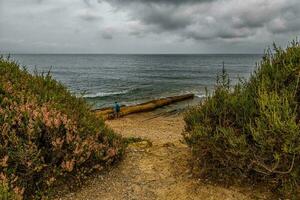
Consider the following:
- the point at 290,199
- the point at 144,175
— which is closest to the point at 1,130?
the point at 144,175

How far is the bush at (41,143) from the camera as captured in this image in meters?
5.76

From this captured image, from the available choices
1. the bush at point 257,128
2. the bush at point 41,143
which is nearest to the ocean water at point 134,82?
the bush at point 257,128

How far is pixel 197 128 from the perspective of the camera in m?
6.78

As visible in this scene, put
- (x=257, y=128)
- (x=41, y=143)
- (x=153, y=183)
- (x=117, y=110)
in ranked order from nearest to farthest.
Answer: (x=257, y=128), (x=41, y=143), (x=153, y=183), (x=117, y=110)

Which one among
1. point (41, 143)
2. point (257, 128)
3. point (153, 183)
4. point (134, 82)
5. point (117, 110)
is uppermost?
point (257, 128)

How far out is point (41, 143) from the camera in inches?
249

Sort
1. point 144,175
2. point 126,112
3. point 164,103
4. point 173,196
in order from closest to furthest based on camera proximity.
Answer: point 173,196 < point 144,175 < point 126,112 < point 164,103

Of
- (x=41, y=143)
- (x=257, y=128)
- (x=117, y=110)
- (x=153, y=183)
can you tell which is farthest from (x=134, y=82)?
(x=257, y=128)

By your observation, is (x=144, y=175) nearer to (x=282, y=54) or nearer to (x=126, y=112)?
(x=282, y=54)

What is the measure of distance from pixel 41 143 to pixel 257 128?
4.12 meters

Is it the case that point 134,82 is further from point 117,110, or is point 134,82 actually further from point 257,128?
point 257,128

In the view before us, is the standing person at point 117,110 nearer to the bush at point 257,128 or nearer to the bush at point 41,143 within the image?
the bush at point 41,143

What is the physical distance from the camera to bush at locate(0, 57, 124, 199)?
5762 millimetres

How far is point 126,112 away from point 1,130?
19210 millimetres
